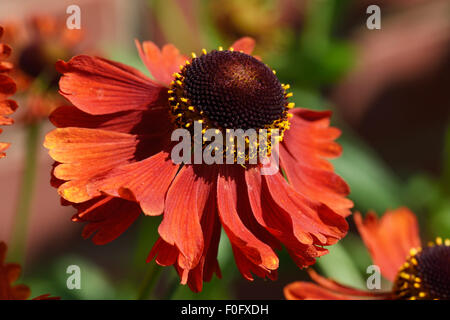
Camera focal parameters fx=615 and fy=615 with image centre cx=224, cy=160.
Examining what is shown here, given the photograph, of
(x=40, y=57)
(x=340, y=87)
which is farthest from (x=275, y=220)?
(x=340, y=87)

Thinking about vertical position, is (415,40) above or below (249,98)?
above

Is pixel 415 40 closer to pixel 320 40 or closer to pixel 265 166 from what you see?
pixel 320 40

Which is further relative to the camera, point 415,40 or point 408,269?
point 415,40

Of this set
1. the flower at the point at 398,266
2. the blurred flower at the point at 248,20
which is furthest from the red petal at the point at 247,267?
the blurred flower at the point at 248,20

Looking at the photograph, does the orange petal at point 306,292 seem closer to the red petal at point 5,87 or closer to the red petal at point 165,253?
the red petal at point 165,253

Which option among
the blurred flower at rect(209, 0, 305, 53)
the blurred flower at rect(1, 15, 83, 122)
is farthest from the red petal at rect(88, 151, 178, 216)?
the blurred flower at rect(209, 0, 305, 53)

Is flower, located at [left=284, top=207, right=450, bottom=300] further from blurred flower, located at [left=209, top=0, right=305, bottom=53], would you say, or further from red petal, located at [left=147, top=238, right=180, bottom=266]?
blurred flower, located at [left=209, top=0, right=305, bottom=53]
